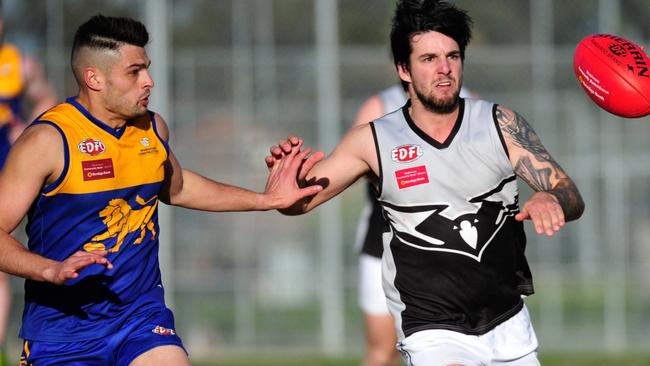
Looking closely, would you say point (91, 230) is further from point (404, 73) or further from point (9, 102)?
point (9, 102)

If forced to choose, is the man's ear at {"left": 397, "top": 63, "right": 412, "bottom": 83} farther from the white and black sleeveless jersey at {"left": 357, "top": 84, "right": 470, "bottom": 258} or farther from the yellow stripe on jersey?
the white and black sleeveless jersey at {"left": 357, "top": 84, "right": 470, "bottom": 258}

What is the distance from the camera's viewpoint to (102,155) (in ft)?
18.0

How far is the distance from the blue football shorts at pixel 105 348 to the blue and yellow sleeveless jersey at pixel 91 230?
1.5 inches

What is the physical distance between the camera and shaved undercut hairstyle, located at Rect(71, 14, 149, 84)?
5613 millimetres

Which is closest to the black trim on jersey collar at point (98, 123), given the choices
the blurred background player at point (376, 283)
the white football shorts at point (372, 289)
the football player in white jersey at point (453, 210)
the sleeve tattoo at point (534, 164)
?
the football player in white jersey at point (453, 210)

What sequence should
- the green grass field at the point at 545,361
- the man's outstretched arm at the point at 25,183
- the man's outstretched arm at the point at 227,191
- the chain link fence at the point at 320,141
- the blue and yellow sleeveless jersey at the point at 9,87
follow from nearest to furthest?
the man's outstretched arm at the point at 25,183 → the man's outstretched arm at the point at 227,191 → the blue and yellow sleeveless jersey at the point at 9,87 → the green grass field at the point at 545,361 → the chain link fence at the point at 320,141

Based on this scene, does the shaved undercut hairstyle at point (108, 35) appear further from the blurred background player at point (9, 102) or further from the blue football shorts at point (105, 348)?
the blurred background player at point (9, 102)

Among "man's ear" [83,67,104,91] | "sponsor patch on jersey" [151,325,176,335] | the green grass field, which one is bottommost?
the green grass field

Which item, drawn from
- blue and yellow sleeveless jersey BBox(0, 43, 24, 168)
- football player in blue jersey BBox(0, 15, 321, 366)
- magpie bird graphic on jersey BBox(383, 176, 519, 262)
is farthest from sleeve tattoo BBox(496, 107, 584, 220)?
blue and yellow sleeveless jersey BBox(0, 43, 24, 168)

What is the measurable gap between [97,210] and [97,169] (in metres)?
0.20

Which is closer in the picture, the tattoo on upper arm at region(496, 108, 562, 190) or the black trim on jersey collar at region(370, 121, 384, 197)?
the tattoo on upper arm at region(496, 108, 562, 190)

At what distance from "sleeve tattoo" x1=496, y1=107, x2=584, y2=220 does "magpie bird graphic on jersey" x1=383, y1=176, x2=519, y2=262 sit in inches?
4.8

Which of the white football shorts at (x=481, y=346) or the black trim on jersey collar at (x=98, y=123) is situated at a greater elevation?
the black trim on jersey collar at (x=98, y=123)

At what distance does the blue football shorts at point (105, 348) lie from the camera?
212 inches
